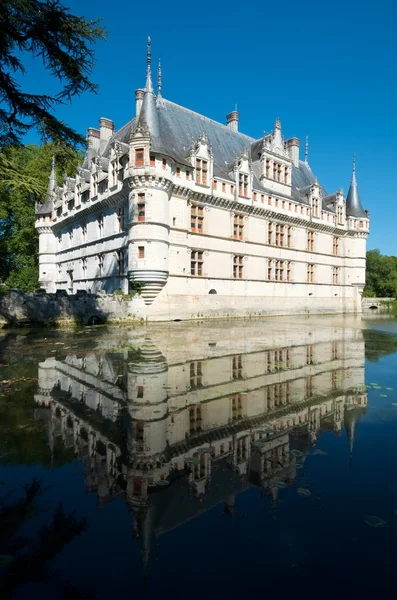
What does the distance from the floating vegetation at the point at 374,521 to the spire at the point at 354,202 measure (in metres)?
39.3

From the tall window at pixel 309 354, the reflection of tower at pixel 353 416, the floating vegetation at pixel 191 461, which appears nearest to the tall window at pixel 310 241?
the tall window at pixel 309 354

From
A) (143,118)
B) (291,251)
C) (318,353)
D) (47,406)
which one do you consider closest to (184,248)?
(143,118)

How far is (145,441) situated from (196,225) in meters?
21.0

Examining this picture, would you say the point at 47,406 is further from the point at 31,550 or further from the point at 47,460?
the point at 31,550

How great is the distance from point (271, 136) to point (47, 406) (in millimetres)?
29776

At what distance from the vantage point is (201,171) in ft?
77.9

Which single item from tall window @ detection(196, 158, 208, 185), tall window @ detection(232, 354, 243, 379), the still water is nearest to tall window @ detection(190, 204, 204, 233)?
tall window @ detection(196, 158, 208, 185)

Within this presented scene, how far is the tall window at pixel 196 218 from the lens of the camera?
23766mm

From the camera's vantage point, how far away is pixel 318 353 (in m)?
9.94

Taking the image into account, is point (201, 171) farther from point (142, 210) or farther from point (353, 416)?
point (353, 416)

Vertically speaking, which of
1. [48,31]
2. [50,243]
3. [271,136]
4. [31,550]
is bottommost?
[31,550]

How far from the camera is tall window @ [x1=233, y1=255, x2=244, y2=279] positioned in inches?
1048

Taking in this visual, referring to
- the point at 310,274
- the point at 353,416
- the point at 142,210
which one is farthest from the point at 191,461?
the point at 310,274

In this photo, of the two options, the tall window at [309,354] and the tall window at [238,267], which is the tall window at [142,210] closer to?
the tall window at [238,267]
